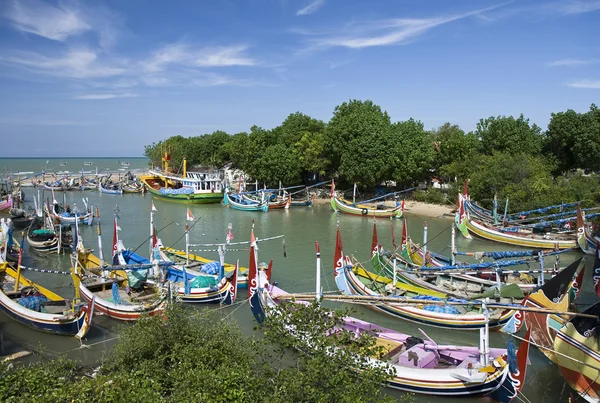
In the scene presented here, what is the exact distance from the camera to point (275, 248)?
28281 mm

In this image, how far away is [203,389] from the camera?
748 centimetres

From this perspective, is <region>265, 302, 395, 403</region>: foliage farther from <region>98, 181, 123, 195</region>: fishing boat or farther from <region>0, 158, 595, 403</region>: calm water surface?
<region>98, 181, 123, 195</region>: fishing boat

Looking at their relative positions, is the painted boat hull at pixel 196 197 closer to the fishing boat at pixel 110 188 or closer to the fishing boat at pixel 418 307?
the fishing boat at pixel 110 188

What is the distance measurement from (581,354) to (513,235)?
1901 centimetres

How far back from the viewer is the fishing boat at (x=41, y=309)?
14977 mm

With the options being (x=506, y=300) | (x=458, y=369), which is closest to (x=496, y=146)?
(x=506, y=300)

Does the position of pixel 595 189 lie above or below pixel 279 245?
above

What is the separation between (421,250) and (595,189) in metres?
18.6

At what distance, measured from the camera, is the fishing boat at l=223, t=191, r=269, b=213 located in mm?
43906

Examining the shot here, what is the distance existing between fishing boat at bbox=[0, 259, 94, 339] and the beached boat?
25945mm

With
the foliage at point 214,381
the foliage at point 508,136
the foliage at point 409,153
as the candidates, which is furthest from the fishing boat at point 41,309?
the foliage at point 508,136

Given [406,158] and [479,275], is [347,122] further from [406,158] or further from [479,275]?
[479,275]

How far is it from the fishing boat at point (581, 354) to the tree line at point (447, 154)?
23641 mm

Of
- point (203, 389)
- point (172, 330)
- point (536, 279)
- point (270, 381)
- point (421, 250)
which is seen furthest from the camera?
point (421, 250)
